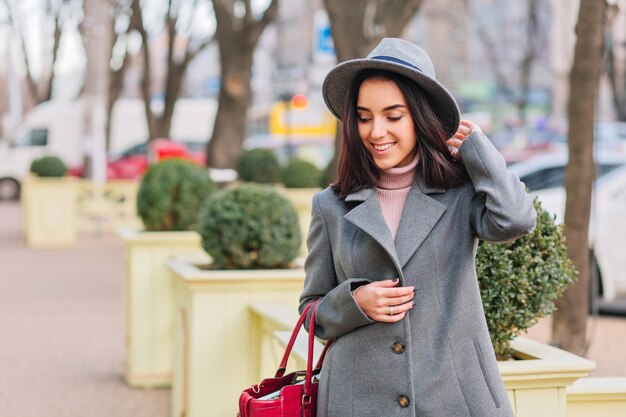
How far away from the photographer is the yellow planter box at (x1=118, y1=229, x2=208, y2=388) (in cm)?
811

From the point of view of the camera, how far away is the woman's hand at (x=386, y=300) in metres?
3.03

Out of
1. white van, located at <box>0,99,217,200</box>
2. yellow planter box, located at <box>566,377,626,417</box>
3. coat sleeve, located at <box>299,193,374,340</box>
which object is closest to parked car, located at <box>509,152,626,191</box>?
yellow planter box, located at <box>566,377,626,417</box>

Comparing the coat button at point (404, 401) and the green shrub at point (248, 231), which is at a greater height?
the green shrub at point (248, 231)

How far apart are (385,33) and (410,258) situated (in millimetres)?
8778

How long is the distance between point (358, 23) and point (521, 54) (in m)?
38.1

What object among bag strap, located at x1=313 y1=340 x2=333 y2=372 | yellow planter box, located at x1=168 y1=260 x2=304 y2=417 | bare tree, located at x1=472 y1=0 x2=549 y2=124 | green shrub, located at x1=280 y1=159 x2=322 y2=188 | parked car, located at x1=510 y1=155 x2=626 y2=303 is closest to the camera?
bag strap, located at x1=313 y1=340 x2=333 y2=372

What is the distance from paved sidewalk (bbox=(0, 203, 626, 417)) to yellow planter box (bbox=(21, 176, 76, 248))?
2953 mm

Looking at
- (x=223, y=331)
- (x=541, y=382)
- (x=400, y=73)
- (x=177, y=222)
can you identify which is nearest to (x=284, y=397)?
(x=400, y=73)

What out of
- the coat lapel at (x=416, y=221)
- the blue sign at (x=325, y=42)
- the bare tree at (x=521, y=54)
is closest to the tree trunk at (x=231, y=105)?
the blue sign at (x=325, y=42)

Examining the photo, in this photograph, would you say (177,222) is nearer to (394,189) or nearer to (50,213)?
(394,189)

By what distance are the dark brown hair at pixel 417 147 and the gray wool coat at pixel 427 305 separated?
36 mm

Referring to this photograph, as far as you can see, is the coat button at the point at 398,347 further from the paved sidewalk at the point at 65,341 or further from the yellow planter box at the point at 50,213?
the yellow planter box at the point at 50,213

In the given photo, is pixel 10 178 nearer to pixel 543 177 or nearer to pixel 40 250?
pixel 40 250

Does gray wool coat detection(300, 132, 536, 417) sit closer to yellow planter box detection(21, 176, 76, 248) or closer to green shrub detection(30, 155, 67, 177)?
yellow planter box detection(21, 176, 76, 248)
